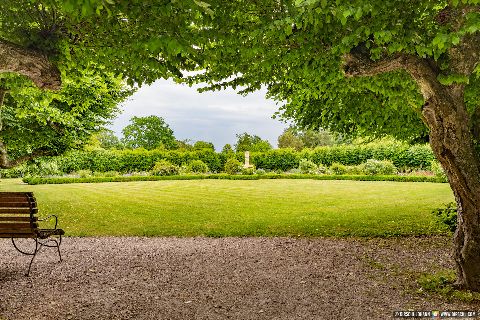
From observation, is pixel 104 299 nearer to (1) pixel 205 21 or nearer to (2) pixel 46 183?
(1) pixel 205 21

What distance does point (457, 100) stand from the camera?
5703mm

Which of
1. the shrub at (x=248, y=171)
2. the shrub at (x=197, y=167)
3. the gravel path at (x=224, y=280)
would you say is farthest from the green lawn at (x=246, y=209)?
the shrub at (x=197, y=167)

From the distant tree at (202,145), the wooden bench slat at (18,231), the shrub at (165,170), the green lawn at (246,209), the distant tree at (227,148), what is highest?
the distant tree at (202,145)

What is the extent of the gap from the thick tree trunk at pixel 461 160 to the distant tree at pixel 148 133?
56.5m

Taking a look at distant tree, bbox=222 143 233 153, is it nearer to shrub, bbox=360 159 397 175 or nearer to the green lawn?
shrub, bbox=360 159 397 175

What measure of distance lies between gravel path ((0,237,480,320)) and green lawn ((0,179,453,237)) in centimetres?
199

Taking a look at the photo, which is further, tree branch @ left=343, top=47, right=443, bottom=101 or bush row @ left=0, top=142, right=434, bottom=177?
bush row @ left=0, top=142, right=434, bottom=177

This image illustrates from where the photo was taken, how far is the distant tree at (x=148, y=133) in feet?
202

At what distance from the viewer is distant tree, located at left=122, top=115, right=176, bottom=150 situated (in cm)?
6169

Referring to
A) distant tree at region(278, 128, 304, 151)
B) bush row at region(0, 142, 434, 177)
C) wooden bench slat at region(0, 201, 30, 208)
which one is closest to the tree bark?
wooden bench slat at region(0, 201, 30, 208)

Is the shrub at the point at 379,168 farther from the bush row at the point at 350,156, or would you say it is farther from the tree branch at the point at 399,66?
the tree branch at the point at 399,66

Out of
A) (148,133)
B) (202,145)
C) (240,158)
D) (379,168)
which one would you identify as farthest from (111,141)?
(379,168)

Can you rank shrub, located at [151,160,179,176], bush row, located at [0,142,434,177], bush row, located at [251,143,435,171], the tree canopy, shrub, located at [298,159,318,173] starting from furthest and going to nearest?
shrub, located at [298,159,318,173] < bush row, located at [0,142,434,177] < bush row, located at [251,143,435,171] < shrub, located at [151,160,179,176] < the tree canopy

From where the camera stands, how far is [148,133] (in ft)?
203
